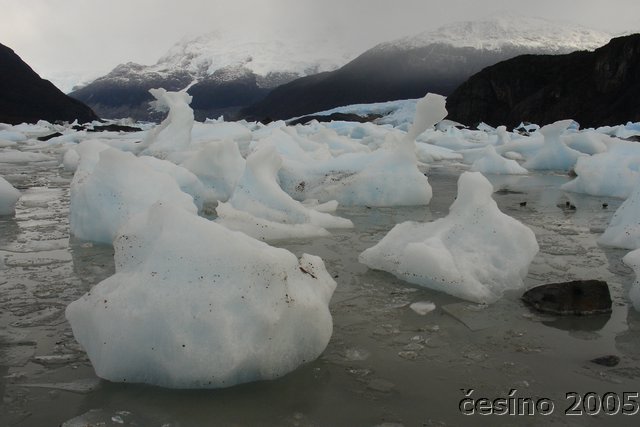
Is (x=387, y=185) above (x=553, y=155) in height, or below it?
above

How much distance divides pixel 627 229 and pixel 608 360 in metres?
2.46

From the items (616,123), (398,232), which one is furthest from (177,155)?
(616,123)

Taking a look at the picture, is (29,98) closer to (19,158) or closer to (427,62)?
(19,158)

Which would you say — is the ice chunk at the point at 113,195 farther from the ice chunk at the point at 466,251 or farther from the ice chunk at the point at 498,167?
the ice chunk at the point at 498,167

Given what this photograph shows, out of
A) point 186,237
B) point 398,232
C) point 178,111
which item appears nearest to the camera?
point 186,237

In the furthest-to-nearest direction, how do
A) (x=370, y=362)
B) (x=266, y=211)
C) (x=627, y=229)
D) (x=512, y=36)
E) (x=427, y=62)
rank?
(x=512, y=36), (x=427, y=62), (x=266, y=211), (x=627, y=229), (x=370, y=362)

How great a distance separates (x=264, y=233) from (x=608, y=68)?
4664 cm

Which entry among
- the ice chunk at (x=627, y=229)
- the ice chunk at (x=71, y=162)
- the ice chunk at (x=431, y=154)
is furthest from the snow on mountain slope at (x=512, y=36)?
the ice chunk at (x=627, y=229)

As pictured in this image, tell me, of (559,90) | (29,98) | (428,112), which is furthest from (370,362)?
(29,98)

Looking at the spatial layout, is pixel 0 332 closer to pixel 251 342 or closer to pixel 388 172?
pixel 251 342

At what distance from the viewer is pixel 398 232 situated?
3.95 meters

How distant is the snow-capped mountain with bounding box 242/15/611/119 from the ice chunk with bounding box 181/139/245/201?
309ft

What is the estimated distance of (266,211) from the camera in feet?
17.0

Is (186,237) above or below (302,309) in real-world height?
above
